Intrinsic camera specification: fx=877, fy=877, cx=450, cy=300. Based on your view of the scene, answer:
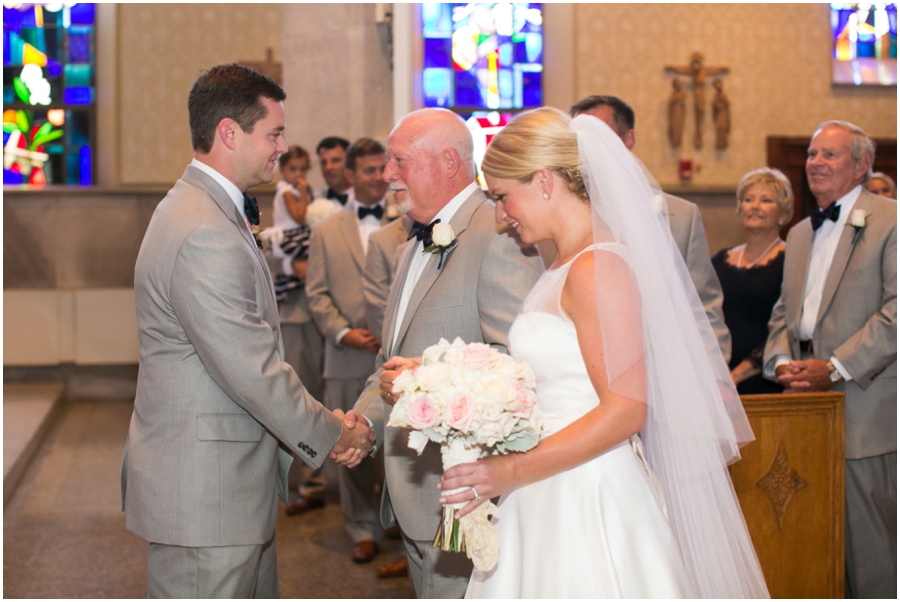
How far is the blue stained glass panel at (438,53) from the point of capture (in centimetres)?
992

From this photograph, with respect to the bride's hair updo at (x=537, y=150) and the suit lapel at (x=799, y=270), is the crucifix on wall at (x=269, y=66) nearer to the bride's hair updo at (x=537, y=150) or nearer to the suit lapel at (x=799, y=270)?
the suit lapel at (x=799, y=270)

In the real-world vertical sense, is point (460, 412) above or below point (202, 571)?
above

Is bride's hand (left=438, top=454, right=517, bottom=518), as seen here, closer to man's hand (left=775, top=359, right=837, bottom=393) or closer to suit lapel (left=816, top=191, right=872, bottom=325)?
man's hand (left=775, top=359, right=837, bottom=393)

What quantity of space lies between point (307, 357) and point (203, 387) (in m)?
3.33

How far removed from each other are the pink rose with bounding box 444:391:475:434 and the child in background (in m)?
4.64

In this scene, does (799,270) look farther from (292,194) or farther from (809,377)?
(292,194)

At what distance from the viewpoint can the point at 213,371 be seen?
2402 millimetres

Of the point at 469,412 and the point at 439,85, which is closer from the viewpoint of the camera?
the point at 469,412

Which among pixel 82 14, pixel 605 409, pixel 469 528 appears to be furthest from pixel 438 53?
pixel 469 528

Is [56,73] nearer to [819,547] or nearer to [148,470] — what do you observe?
[148,470]

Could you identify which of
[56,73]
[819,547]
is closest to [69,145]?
[56,73]

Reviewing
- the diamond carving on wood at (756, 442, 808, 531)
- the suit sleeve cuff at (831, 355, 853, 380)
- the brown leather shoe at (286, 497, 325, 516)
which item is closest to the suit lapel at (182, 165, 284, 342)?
the diamond carving on wood at (756, 442, 808, 531)

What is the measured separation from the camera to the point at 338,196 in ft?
19.8

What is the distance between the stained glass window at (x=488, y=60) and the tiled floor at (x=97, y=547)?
18.1 feet
